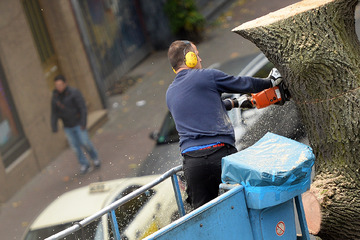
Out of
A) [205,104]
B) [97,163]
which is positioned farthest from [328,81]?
[97,163]

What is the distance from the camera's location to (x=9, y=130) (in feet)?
38.4

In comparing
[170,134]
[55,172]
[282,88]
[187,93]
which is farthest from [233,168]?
[55,172]

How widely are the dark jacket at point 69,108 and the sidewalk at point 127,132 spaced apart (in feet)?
2.99

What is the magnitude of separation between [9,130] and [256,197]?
8.99 metres

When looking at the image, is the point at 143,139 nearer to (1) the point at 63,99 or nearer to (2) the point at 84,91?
(1) the point at 63,99

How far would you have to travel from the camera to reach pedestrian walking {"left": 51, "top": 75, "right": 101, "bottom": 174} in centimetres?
1059

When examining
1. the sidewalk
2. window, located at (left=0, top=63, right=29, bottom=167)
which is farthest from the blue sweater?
window, located at (left=0, top=63, right=29, bottom=167)

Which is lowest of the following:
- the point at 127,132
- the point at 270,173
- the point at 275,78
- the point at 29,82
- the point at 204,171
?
the point at 127,132

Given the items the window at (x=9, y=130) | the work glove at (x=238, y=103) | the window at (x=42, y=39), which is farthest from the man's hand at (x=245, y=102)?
the window at (x=42, y=39)

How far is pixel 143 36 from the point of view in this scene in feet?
49.2

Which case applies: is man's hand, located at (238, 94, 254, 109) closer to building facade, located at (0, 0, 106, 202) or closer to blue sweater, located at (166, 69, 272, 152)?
blue sweater, located at (166, 69, 272, 152)

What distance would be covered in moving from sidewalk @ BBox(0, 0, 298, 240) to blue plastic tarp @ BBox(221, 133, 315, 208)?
21.2ft

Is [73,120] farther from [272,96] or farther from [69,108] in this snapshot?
[272,96]

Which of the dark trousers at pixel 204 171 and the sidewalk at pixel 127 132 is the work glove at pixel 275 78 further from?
the sidewalk at pixel 127 132
